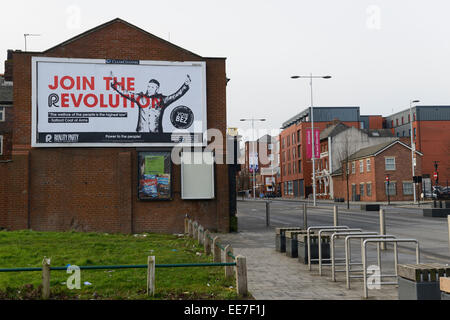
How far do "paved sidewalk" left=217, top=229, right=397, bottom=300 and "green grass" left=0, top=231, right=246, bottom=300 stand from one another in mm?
716

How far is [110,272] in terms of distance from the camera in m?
10.2

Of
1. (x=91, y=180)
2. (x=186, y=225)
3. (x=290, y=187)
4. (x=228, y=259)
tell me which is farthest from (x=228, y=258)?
(x=290, y=187)

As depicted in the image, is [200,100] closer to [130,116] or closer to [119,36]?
→ [130,116]

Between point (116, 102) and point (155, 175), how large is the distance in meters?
3.73

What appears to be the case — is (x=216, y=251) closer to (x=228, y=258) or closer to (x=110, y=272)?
(x=228, y=258)

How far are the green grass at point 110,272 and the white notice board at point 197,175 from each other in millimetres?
5086

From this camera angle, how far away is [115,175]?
20859mm

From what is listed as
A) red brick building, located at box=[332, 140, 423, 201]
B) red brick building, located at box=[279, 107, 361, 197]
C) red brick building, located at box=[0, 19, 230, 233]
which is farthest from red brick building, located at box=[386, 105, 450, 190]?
red brick building, located at box=[0, 19, 230, 233]

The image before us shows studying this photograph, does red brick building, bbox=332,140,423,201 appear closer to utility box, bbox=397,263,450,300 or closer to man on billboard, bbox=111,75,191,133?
man on billboard, bbox=111,75,191,133

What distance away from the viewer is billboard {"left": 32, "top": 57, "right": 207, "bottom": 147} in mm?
20656
